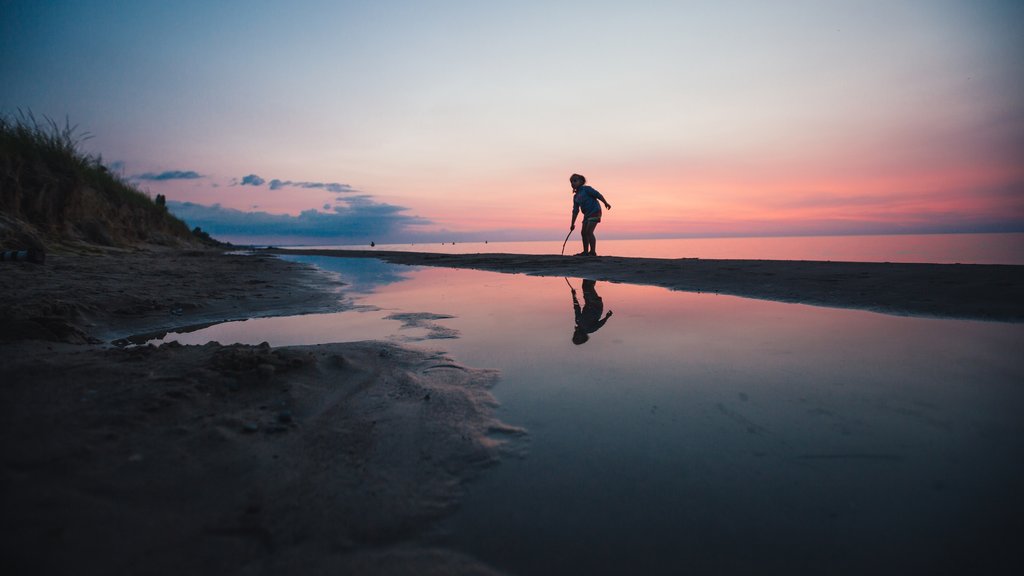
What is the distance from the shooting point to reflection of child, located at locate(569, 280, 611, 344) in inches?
180

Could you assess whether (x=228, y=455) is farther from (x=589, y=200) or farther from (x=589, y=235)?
(x=589, y=235)

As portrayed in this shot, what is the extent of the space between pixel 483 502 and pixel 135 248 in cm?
1922

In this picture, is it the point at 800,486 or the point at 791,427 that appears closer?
the point at 800,486

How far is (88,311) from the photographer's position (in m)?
4.94

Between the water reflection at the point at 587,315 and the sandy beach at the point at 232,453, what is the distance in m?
1.50

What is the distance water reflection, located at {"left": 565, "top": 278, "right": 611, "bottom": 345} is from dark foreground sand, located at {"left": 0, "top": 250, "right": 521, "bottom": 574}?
1577 mm

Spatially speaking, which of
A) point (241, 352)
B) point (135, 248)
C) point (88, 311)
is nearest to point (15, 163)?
point (135, 248)

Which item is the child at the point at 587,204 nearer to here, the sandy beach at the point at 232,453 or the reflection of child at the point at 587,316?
the reflection of child at the point at 587,316

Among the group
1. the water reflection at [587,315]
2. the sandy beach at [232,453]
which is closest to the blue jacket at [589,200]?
the water reflection at [587,315]

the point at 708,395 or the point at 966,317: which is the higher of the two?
the point at 966,317

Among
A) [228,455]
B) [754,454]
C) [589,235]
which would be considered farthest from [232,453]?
[589,235]

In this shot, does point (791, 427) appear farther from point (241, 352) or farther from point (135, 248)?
point (135, 248)

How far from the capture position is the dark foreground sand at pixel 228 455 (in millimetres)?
1314

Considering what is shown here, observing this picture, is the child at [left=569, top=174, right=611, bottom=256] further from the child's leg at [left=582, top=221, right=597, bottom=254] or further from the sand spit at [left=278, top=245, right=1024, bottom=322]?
the sand spit at [left=278, top=245, right=1024, bottom=322]
